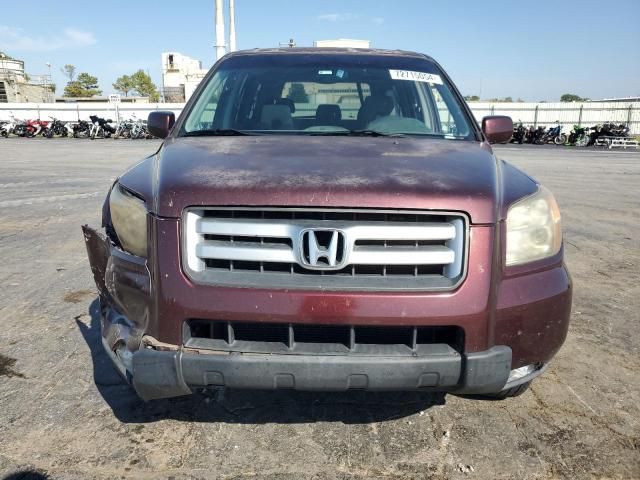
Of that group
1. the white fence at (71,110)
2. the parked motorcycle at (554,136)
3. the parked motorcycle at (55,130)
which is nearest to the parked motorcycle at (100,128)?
the parked motorcycle at (55,130)

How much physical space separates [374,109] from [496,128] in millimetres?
792

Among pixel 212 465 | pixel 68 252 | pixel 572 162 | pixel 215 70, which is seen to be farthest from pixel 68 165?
pixel 572 162

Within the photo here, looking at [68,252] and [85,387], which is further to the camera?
[68,252]

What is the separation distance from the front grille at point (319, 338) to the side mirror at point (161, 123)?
5.52 feet

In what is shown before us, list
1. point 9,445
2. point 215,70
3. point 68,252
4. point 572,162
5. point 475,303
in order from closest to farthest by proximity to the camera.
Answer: point 475,303 → point 9,445 → point 215,70 → point 68,252 → point 572,162

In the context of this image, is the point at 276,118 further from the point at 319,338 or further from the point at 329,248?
the point at 319,338

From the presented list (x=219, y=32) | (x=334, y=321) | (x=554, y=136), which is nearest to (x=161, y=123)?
(x=334, y=321)

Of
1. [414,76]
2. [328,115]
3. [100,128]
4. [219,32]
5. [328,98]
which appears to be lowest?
[100,128]

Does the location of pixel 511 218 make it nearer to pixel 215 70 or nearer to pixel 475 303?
pixel 475 303

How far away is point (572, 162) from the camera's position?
16188mm

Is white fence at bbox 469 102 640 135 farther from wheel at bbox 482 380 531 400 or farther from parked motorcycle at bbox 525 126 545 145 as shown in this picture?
wheel at bbox 482 380 531 400

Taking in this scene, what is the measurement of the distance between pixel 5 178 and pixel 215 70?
9262 mm

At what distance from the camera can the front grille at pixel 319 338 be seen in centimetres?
201

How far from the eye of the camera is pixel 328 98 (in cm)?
357
